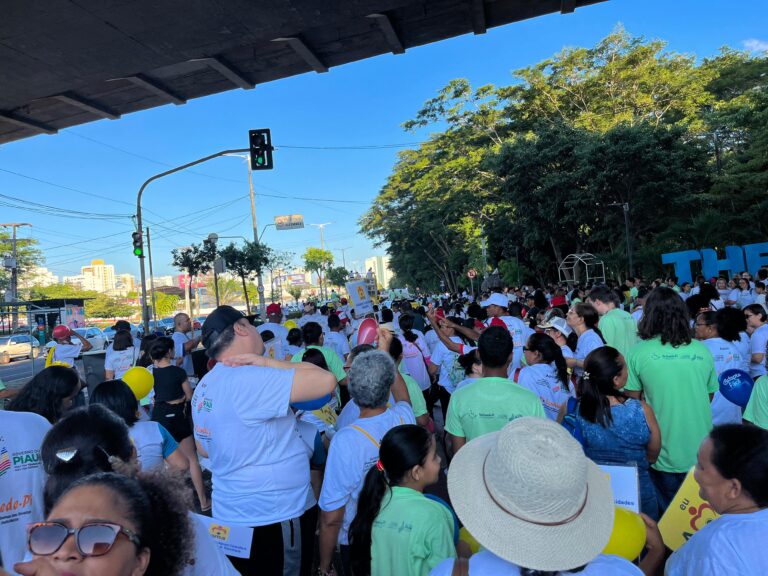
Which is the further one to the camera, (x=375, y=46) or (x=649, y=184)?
(x=649, y=184)

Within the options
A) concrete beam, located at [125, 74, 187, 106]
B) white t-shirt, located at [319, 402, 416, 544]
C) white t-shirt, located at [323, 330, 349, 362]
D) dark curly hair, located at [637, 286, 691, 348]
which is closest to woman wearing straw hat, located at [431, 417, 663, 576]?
white t-shirt, located at [319, 402, 416, 544]

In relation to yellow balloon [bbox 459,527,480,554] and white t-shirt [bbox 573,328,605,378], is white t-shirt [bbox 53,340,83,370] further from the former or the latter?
yellow balloon [bbox 459,527,480,554]

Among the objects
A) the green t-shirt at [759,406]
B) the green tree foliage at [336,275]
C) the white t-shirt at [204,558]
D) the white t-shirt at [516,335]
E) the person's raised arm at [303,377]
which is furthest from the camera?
the green tree foliage at [336,275]

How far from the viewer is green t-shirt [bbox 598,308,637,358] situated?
515 centimetres

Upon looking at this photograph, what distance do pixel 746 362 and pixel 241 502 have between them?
491cm

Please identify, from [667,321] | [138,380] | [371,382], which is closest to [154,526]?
[371,382]

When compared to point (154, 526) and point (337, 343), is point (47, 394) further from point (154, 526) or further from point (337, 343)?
point (337, 343)

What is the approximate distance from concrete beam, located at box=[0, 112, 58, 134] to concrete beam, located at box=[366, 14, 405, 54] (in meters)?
3.92

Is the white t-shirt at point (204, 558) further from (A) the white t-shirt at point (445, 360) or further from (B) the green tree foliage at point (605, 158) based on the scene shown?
(B) the green tree foliage at point (605, 158)

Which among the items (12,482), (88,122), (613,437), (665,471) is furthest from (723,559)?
(88,122)

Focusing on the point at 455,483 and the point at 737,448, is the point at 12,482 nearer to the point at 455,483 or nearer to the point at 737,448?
the point at 455,483

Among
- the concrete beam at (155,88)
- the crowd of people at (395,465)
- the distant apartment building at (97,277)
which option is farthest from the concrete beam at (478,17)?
the distant apartment building at (97,277)

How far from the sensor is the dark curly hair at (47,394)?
128 inches

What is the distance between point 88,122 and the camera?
622cm
